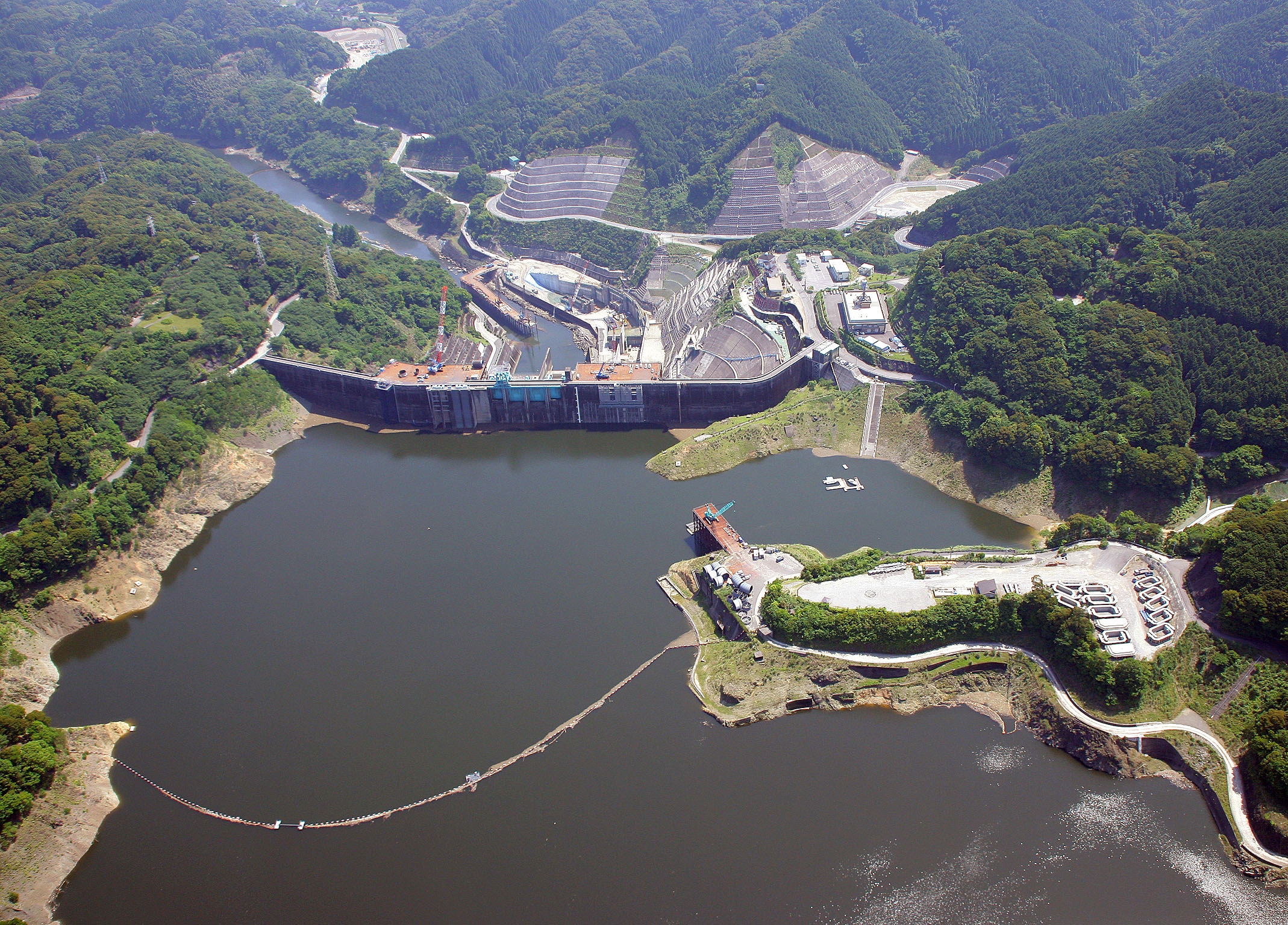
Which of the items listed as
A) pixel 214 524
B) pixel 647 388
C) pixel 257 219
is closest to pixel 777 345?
pixel 647 388

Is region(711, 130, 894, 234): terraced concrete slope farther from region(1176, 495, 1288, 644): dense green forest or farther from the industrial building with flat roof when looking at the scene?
region(1176, 495, 1288, 644): dense green forest

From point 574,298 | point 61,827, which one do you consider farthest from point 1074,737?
point 574,298

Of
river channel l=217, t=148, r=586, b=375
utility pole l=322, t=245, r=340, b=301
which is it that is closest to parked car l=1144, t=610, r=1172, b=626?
river channel l=217, t=148, r=586, b=375

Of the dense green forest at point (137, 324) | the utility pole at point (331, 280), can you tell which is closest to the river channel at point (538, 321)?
the dense green forest at point (137, 324)

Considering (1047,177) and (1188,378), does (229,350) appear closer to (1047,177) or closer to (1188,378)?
(1188,378)

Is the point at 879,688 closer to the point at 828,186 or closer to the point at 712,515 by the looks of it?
the point at 712,515

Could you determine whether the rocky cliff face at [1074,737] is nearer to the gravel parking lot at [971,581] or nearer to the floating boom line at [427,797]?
the gravel parking lot at [971,581]
